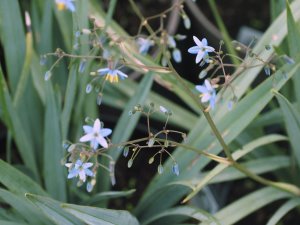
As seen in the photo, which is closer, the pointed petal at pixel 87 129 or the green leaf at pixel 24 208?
the pointed petal at pixel 87 129

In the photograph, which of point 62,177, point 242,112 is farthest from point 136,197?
point 242,112

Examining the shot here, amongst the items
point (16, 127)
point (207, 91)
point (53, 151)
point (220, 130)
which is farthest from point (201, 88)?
point (16, 127)

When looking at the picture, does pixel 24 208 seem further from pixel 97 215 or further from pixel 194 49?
pixel 194 49

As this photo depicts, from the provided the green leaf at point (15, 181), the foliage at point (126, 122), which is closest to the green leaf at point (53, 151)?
the foliage at point (126, 122)

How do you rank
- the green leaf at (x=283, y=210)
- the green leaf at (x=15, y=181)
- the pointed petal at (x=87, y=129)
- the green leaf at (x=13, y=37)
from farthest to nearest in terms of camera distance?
the green leaf at (x=13, y=37) < the green leaf at (x=283, y=210) < the green leaf at (x=15, y=181) < the pointed petal at (x=87, y=129)

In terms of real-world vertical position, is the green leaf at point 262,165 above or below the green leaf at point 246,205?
above

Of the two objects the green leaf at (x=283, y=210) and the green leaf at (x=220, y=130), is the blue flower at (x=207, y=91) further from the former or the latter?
the green leaf at (x=283, y=210)

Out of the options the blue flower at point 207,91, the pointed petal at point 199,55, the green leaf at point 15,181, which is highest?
the pointed petal at point 199,55

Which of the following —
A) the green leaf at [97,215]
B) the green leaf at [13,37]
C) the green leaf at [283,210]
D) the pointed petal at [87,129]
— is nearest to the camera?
the pointed petal at [87,129]
